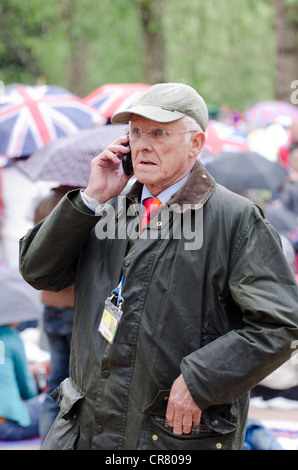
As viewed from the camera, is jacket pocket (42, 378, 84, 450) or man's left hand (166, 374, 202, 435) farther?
jacket pocket (42, 378, 84, 450)

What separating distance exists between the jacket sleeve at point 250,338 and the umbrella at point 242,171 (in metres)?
4.54

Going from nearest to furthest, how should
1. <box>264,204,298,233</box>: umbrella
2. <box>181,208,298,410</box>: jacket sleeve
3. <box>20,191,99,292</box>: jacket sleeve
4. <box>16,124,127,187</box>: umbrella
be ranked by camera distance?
<box>181,208,298,410</box>: jacket sleeve → <box>20,191,99,292</box>: jacket sleeve → <box>16,124,127,187</box>: umbrella → <box>264,204,298,233</box>: umbrella

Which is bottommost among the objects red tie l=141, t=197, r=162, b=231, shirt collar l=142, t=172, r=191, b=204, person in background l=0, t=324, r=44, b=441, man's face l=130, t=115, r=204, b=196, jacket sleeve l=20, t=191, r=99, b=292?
person in background l=0, t=324, r=44, b=441

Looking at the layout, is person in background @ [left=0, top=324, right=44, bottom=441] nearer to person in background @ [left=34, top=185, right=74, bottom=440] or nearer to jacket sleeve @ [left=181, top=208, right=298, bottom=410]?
person in background @ [left=34, top=185, right=74, bottom=440]

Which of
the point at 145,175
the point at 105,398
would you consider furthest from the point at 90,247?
the point at 105,398

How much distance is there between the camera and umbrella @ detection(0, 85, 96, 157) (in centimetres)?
680

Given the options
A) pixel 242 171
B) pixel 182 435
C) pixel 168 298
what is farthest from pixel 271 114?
pixel 182 435

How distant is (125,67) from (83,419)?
26389 millimetres

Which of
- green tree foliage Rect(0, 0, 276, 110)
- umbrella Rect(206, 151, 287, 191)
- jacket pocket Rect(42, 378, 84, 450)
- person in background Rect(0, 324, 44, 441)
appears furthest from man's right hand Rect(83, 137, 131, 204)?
green tree foliage Rect(0, 0, 276, 110)

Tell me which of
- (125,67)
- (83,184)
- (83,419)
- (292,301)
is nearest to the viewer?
(292,301)

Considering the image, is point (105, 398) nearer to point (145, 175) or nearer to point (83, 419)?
point (83, 419)

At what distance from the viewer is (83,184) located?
13.9 ft

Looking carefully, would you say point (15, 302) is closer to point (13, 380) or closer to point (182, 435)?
point (13, 380)

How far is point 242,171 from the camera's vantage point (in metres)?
7.28
